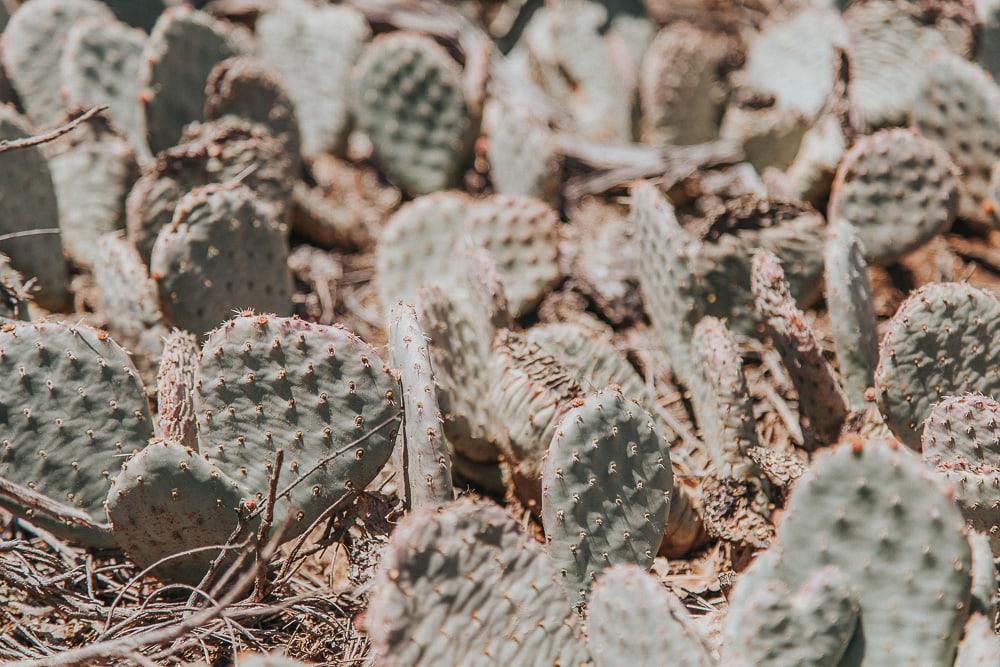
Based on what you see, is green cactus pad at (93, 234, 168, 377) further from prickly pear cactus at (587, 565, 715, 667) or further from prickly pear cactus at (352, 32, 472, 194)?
prickly pear cactus at (587, 565, 715, 667)

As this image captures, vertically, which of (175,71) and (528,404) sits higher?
(175,71)

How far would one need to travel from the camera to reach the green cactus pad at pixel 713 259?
→ 344 centimetres

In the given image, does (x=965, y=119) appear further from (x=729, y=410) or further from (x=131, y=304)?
(x=131, y=304)

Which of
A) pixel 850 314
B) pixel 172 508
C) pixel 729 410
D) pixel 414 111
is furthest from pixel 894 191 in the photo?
pixel 172 508

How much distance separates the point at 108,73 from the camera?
417 cm

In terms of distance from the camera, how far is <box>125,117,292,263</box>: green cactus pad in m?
3.50

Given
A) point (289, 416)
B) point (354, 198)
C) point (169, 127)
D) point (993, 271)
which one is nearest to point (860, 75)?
point (993, 271)

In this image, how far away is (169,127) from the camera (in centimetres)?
403

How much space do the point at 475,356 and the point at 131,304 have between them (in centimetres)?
110

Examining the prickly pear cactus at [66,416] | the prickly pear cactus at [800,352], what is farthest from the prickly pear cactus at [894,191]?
the prickly pear cactus at [66,416]

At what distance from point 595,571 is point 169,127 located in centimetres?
250

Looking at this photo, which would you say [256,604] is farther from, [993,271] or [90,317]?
[993,271]

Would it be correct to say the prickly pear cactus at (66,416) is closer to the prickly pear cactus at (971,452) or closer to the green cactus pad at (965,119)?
the prickly pear cactus at (971,452)

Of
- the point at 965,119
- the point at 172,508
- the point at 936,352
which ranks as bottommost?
the point at 172,508
